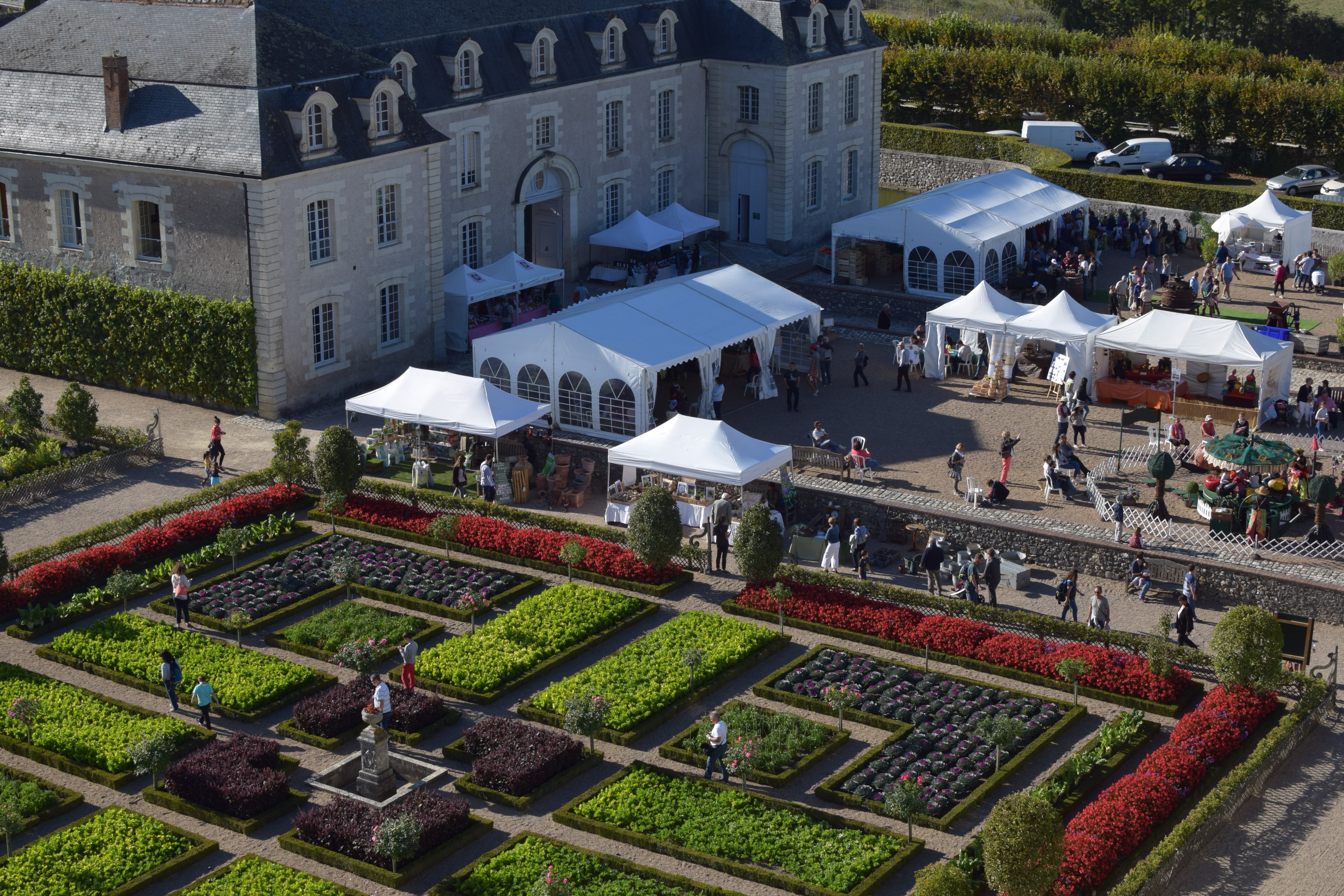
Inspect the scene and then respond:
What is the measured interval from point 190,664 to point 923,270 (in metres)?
28.7

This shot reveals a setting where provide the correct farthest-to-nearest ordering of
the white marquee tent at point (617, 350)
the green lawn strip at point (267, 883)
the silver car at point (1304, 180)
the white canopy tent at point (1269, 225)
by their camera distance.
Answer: the silver car at point (1304, 180) → the white canopy tent at point (1269, 225) → the white marquee tent at point (617, 350) → the green lawn strip at point (267, 883)

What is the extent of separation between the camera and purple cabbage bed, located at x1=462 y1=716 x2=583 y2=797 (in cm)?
2364

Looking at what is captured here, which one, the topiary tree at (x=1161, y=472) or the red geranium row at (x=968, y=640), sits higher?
the topiary tree at (x=1161, y=472)

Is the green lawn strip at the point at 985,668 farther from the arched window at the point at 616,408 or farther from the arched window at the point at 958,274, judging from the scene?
the arched window at the point at 958,274

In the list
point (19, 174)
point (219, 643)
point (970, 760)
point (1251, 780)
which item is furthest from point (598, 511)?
point (19, 174)

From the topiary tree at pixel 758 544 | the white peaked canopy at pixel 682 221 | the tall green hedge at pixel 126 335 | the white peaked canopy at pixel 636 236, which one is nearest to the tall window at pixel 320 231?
the tall green hedge at pixel 126 335

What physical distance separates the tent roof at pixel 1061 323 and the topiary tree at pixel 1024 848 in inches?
888

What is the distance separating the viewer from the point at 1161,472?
1278 inches

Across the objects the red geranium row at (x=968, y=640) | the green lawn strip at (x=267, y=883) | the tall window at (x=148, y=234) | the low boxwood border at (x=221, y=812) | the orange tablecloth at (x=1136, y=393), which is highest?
the tall window at (x=148, y=234)

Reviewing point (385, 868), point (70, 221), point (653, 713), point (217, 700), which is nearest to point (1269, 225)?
point (653, 713)

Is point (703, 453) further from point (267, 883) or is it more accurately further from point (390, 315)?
point (267, 883)

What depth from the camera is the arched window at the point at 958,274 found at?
→ 1923 inches

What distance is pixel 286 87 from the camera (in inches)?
1502

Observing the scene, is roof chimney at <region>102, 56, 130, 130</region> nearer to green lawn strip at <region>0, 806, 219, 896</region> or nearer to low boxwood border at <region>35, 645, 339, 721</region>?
low boxwood border at <region>35, 645, 339, 721</region>
